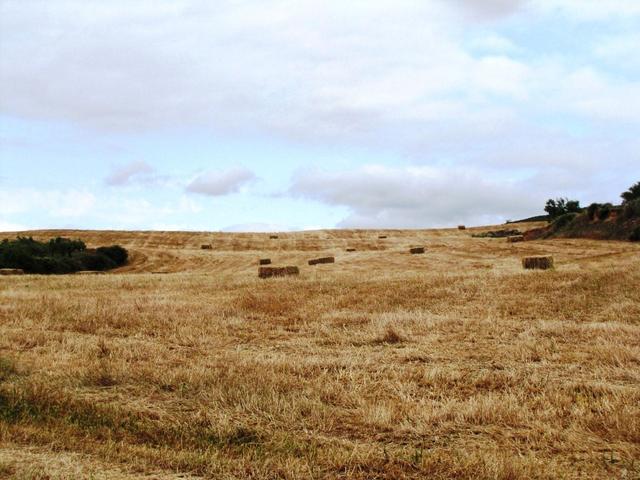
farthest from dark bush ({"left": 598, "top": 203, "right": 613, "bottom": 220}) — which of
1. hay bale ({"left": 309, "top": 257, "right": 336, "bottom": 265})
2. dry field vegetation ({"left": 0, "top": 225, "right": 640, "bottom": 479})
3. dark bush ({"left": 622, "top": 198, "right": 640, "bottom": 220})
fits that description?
dry field vegetation ({"left": 0, "top": 225, "right": 640, "bottom": 479})

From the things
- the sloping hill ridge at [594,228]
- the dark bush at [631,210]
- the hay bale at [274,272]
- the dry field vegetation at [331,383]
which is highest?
the dark bush at [631,210]

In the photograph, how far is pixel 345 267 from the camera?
2933 cm

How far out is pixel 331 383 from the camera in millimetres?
8367

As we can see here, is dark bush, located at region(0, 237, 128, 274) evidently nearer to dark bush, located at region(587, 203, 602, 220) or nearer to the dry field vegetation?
the dry field vegetation

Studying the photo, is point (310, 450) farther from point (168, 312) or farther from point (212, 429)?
point (168, 312)

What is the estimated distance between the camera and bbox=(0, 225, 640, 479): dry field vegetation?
5.90 m

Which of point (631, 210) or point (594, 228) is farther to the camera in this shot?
point (594, 228)

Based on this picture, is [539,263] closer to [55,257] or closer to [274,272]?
[274,272]

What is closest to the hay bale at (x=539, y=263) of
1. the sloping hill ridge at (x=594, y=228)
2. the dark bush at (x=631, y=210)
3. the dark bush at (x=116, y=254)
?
the sloping hill ridge at (x=594, y=228)

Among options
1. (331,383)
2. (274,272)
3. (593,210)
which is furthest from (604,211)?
(331,383)

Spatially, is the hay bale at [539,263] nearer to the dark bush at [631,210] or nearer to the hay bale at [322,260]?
the hay bale at [322,260]

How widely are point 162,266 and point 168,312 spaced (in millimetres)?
24467

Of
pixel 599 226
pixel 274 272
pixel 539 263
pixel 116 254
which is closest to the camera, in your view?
pixel 539 263

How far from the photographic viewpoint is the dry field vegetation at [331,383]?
5.90m
